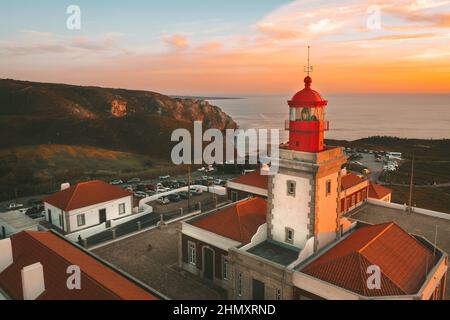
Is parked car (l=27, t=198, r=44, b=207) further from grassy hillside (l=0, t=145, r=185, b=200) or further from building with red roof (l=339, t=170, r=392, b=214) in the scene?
building with red roof (l=339, t=170, r=392, b=214)

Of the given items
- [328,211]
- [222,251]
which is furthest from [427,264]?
[222,251]

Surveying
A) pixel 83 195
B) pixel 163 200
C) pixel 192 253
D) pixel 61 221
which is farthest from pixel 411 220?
pixel 61 221

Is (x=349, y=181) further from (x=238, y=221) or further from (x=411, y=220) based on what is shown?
(x=238, y=221)

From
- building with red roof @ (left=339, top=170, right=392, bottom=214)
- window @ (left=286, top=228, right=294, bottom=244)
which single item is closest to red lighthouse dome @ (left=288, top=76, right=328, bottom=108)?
window @ (left=286, top=228, right=294, bottom=244)

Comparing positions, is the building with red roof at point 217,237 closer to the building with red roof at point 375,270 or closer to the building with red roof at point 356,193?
the building with red roof at point 375,270
